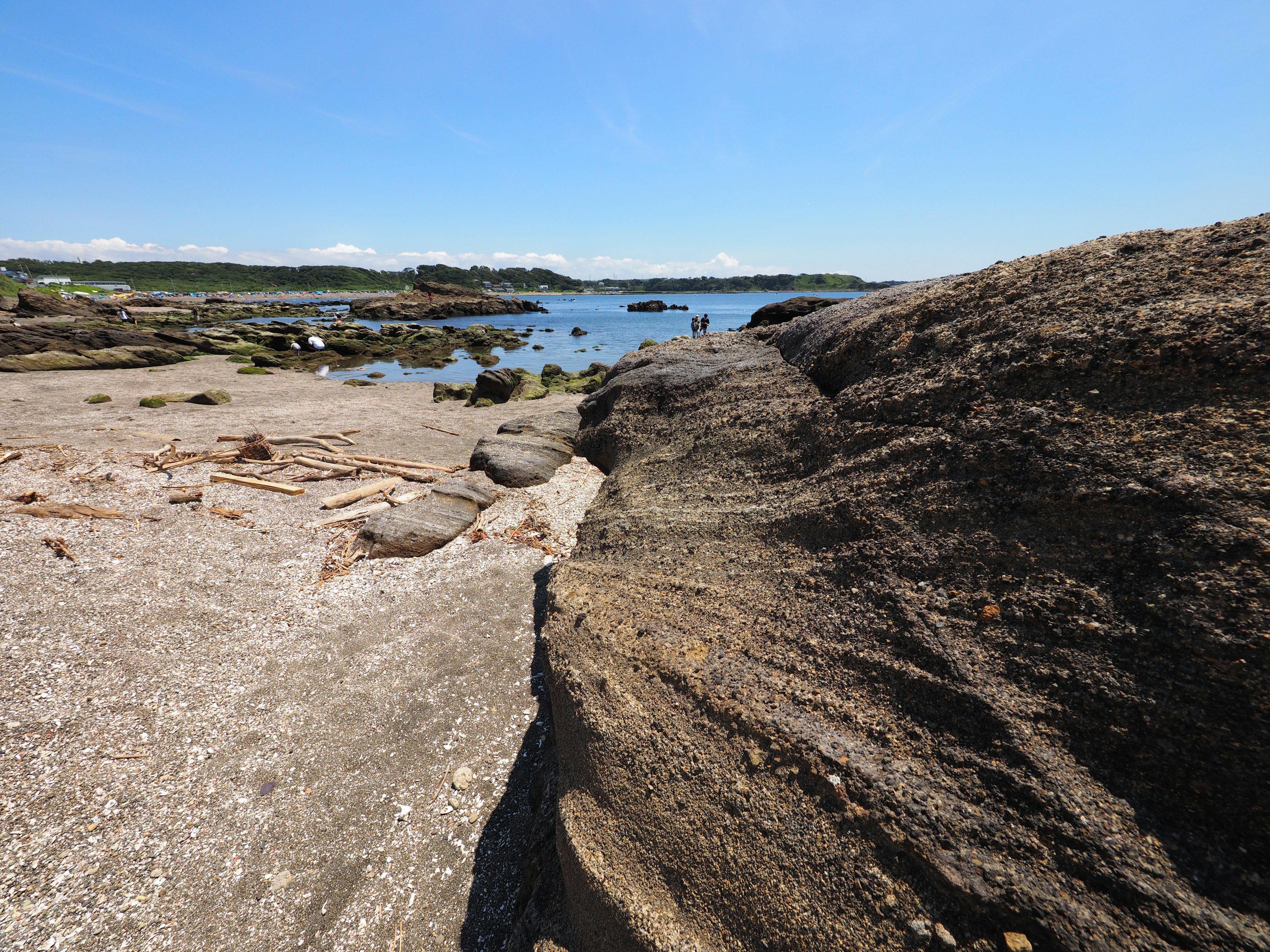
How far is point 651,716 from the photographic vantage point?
2547 mm

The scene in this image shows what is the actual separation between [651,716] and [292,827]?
9.17 feet

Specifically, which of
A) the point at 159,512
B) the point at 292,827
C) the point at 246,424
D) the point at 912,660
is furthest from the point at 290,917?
the point at 246,424

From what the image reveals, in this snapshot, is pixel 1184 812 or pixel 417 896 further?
pixel 417 896

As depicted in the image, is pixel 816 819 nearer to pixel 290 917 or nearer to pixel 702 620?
pixel 702 620

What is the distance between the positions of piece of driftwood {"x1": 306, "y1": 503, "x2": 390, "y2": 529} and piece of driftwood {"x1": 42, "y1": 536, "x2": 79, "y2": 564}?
2189 millimetres

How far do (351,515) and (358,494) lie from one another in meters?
0.74

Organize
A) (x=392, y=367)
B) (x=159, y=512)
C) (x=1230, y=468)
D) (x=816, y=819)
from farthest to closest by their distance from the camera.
Answer: 1. (x=392, y=367)
2. (x=159, y=512)
3. (x=816, y=819)
4. (x=1230, y=468)

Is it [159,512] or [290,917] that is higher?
[159,512]

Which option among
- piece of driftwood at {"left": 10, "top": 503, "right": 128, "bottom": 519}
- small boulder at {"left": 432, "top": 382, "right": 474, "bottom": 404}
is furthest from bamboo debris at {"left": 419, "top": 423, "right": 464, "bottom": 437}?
piece of driftwood at {"left": 10, "top": 503, "right": 128, "bottom": 519}

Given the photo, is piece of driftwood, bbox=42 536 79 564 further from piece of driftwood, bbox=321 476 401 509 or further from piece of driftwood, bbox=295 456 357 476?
piece of driftwood, bbox=295 456 357 476

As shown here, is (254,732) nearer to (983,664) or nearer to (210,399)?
(983,664)

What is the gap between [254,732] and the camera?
398 centimetres

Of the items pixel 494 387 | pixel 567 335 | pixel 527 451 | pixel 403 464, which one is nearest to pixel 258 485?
pixel 403 464

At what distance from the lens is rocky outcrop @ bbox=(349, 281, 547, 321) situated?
2886 inches
